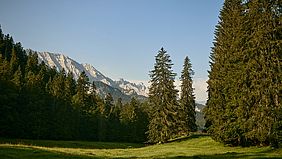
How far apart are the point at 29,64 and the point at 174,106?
185ft

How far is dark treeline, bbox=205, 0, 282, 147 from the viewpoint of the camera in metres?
31.5

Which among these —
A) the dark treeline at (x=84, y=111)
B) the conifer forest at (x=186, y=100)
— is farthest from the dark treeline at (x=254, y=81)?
the dark treeline at (x=84, y=111)

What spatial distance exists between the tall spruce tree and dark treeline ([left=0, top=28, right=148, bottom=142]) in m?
25.5

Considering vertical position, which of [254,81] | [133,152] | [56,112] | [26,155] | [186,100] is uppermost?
[186,100]

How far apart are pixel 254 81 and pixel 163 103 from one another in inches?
1154

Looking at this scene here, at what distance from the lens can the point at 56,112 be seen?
76.9 metres

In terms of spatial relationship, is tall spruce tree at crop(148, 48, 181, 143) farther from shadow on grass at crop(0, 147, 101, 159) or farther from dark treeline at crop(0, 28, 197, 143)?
shadow on grass at crop(0, 147, 101, 159)

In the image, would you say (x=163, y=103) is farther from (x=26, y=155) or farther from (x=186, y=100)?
(x=26, y=155)

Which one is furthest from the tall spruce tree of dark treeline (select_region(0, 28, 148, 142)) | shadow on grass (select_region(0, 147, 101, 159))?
shadow on grass (select_region(0, 147, 101, 159))

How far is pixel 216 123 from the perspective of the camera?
4184 cm

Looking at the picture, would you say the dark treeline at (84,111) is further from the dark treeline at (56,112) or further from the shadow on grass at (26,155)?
the shadow on grass at (26,155)

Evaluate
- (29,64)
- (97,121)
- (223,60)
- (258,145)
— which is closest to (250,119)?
(258,145)

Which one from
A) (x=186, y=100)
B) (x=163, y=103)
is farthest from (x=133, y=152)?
(x=186, y=100)

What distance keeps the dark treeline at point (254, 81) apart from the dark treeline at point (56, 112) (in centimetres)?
4072
